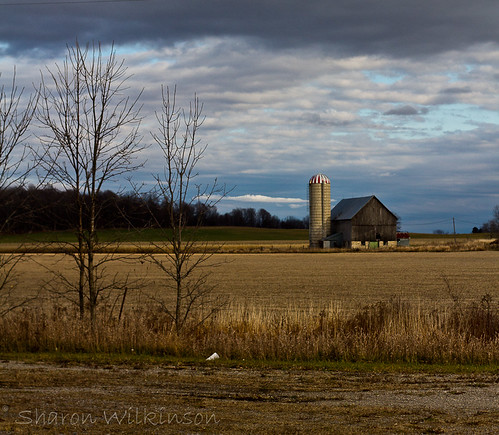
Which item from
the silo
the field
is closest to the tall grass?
the field

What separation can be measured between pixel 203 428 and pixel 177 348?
6.17 m

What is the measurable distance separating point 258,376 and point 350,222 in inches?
3144

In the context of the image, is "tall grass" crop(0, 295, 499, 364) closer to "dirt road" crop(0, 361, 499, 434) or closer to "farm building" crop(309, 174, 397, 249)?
"dirt road" crop(0, 361, 499, 434)

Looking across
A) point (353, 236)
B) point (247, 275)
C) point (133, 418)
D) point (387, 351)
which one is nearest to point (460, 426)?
point (133, 418)

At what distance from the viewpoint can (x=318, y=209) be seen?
9231cm

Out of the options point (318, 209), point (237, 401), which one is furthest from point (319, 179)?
point (237, 401)

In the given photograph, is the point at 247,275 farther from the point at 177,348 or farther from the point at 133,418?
the point at 133,418

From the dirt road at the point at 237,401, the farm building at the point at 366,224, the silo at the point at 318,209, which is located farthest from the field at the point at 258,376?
the silo at the point at 318,209

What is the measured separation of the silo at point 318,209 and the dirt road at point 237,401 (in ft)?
268

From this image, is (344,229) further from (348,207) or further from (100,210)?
(100,210)

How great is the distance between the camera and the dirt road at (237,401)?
22.7 ft

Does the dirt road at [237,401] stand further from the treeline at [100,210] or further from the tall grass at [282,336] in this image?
the treeline at [100,210]

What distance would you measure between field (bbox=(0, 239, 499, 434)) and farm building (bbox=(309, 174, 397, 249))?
7432 cm

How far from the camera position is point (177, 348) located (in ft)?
42.2
